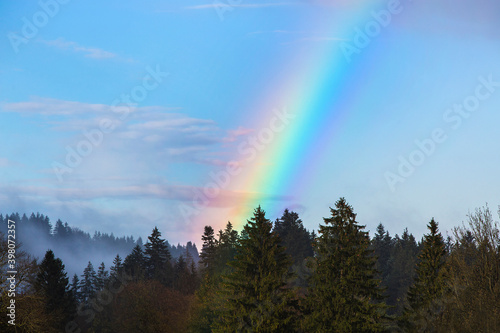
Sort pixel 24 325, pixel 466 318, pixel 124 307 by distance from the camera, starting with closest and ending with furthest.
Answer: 1. pixel 466 318
2. pixel 24 325
3. pixel 124 307

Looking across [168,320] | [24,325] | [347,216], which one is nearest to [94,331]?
[168,320]

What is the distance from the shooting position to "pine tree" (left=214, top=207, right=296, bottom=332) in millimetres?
41969

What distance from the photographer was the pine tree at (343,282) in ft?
139

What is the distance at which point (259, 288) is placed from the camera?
42812 mm

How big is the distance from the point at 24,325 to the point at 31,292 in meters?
8.69

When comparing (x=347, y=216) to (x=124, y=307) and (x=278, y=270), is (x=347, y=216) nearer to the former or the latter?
(x=278, y=270)

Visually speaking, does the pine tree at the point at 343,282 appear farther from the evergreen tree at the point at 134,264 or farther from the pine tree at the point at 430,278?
the evergreen tree at the point at 134,264

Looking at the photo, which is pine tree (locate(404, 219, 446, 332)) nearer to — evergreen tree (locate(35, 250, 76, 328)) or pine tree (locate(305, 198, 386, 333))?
pine tree (locate(305, 198, 386, 333))

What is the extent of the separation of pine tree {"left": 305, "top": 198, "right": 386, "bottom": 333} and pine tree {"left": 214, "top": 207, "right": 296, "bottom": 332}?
250 centimetres

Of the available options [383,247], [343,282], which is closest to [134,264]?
[383,247]

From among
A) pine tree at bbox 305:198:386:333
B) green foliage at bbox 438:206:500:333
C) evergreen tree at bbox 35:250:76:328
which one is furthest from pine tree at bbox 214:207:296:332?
evergreen tree at bbox 35:250:76:328

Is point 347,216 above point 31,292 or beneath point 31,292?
above

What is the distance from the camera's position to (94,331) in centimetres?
9762

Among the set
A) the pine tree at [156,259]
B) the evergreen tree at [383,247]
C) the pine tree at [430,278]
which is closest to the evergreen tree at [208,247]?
the pine tree at [156,259]
